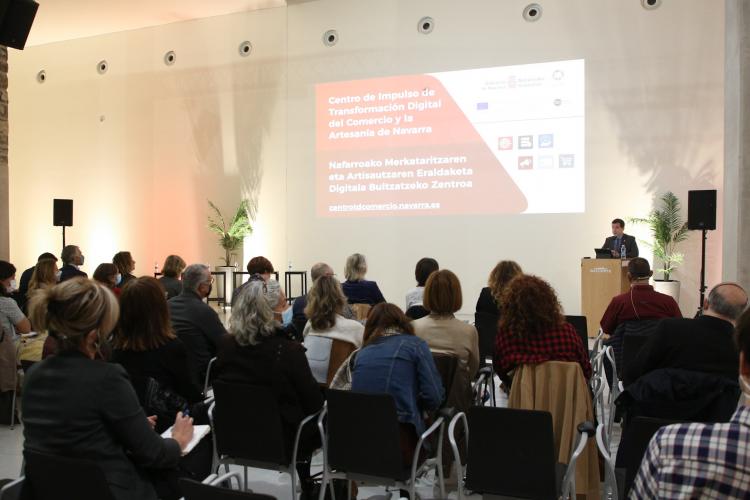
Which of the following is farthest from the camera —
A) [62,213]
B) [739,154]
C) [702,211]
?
[62,213]

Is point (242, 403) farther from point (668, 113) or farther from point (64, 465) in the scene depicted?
point (668, 113)

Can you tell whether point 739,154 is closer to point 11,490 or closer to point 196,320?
point 196,320

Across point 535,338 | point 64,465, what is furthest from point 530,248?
point 64,465

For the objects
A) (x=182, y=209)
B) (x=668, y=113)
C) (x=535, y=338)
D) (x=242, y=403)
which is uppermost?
(x=668, y=113)

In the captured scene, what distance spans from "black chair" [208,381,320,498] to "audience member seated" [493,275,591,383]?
969 mm

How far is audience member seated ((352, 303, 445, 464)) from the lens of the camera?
2.75 m

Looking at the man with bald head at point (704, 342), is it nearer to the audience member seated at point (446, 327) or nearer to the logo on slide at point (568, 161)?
the audience member seated at point (446, 327)

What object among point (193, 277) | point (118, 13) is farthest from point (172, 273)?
point (118, 13)

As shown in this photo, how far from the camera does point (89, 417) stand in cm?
177

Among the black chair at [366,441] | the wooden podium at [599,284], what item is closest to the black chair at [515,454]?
the black chair at [366,441]

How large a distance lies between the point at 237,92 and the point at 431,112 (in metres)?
3.91

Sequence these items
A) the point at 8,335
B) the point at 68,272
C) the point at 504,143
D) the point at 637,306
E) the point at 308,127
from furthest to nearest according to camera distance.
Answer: the point at 308,127 < the point at 504,143 < the point at 68,272 < the point at 8,335 < the point at 637,306

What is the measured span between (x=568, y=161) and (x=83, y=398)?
8.39m

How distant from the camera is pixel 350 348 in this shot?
344 centimetres
